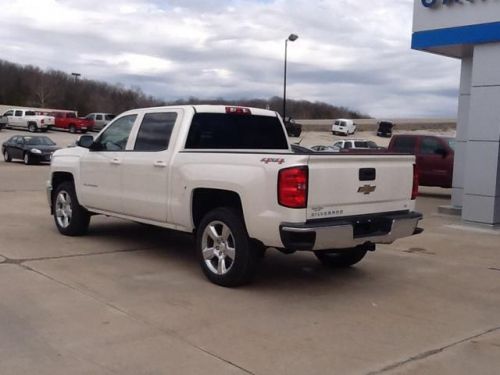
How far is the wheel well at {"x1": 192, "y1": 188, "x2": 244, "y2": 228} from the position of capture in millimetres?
6465

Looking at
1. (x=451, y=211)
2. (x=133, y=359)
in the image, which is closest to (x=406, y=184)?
(x=133, y=359)

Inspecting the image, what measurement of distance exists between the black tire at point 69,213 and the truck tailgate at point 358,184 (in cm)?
436

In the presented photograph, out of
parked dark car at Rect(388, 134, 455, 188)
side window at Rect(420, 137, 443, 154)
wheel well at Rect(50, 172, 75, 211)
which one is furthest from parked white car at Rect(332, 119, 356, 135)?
wheel well at Rect(50, 172, 75, 211)

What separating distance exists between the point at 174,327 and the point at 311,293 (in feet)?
6.05

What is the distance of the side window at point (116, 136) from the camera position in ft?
26.6

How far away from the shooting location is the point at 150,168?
736 centimetres

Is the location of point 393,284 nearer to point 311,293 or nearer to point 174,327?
point 311,293

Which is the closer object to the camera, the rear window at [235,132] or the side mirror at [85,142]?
the rear window at [235,132]

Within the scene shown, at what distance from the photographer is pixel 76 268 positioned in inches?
280

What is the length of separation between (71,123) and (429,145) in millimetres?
45418

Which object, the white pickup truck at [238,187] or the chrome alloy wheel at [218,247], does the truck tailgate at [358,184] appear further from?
the chrome alloy wheel at [218,247]

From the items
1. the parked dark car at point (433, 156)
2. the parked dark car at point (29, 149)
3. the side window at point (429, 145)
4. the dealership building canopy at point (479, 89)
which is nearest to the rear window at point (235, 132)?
the dealership building canopy at point (479, 89)

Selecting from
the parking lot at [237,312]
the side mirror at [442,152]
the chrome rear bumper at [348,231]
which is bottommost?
the parking lot at [237,312]

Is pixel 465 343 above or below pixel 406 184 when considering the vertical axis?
below
